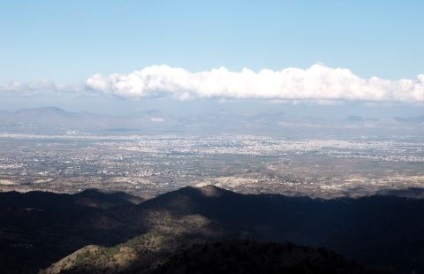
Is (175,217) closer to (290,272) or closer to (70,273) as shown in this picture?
(70,273)

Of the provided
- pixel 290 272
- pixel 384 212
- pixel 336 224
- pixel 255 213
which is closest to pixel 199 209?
pixel 255 213

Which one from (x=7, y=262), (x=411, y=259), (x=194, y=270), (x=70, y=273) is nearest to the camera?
(x=194, y=270)

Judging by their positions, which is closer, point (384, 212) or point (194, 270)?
point (194, 270)

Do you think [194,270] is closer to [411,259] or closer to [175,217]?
[411,259]

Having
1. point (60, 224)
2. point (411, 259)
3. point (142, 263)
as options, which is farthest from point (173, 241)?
point (411, 259)

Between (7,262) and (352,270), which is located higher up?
(352,270)

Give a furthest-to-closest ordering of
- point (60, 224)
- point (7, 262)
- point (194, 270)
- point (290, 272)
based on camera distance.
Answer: point (60, 224)
point (7, 262)
point (194, 270)
point (290, 272)
